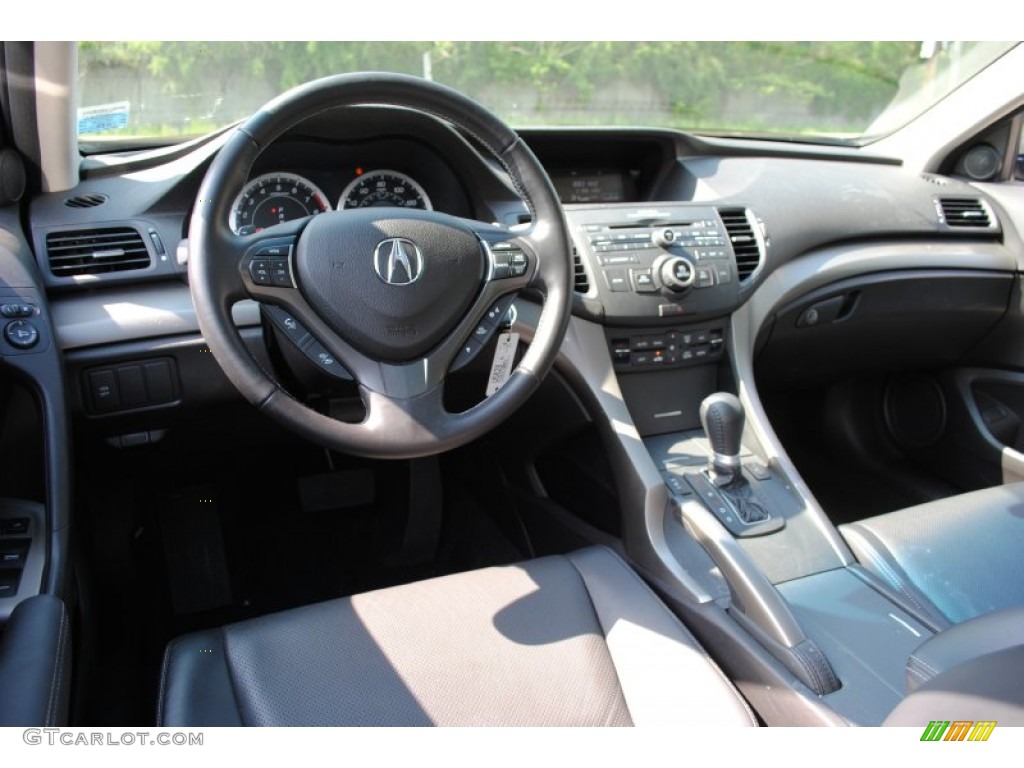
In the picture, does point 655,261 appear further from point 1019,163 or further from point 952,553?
point 1019,163

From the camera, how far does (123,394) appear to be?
1616 mm

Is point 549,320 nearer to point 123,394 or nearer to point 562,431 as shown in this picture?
point 562,431

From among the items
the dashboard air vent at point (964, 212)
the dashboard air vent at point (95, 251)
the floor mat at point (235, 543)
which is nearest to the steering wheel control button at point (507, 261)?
the dashboard air vent at point (95, 251)

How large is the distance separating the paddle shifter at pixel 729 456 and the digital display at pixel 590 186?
2.75 feet

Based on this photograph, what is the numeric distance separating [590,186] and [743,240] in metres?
0.50

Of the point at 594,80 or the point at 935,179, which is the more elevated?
the point at 594,80

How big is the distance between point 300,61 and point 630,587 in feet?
4.23

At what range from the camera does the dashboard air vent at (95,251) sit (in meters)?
1.61

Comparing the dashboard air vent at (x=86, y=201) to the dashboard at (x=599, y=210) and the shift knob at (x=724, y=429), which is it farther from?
the shift knob at (x=724, y=429)

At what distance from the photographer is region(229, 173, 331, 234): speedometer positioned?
1786 millimetres

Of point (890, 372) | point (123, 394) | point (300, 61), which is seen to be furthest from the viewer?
point (890, 372)

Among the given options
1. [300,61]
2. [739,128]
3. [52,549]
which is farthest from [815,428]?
[52,549]

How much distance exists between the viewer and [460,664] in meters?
1.24

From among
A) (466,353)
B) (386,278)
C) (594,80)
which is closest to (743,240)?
(594,80)
